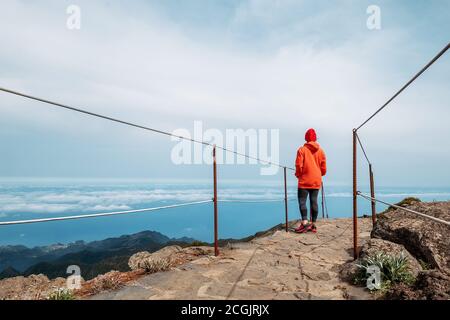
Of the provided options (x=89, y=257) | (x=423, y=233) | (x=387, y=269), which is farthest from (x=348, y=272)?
(x=89, y=257)

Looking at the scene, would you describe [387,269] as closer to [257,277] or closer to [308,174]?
[257,277]

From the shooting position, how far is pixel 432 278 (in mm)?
3105

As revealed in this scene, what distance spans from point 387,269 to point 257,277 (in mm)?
1537

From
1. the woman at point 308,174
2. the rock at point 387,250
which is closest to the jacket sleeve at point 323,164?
the woman at point 308,174

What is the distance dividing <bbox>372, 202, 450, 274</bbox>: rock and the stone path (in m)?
0.85

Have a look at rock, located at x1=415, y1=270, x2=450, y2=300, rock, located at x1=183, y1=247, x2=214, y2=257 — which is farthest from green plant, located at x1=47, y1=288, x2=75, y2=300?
rock, located at x1=415, y1=270, x2=450, y2=300

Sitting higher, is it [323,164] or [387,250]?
[323,164]

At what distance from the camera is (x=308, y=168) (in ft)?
24.8

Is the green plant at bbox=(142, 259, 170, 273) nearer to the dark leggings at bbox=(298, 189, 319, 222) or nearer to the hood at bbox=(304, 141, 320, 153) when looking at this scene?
the dark leggings at bbox=(298, 189, 319, 222)

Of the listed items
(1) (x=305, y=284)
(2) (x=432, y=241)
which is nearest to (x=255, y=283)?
(1) (x=305, y=284)

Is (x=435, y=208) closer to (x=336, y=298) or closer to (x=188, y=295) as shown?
(x=336, y=298)
